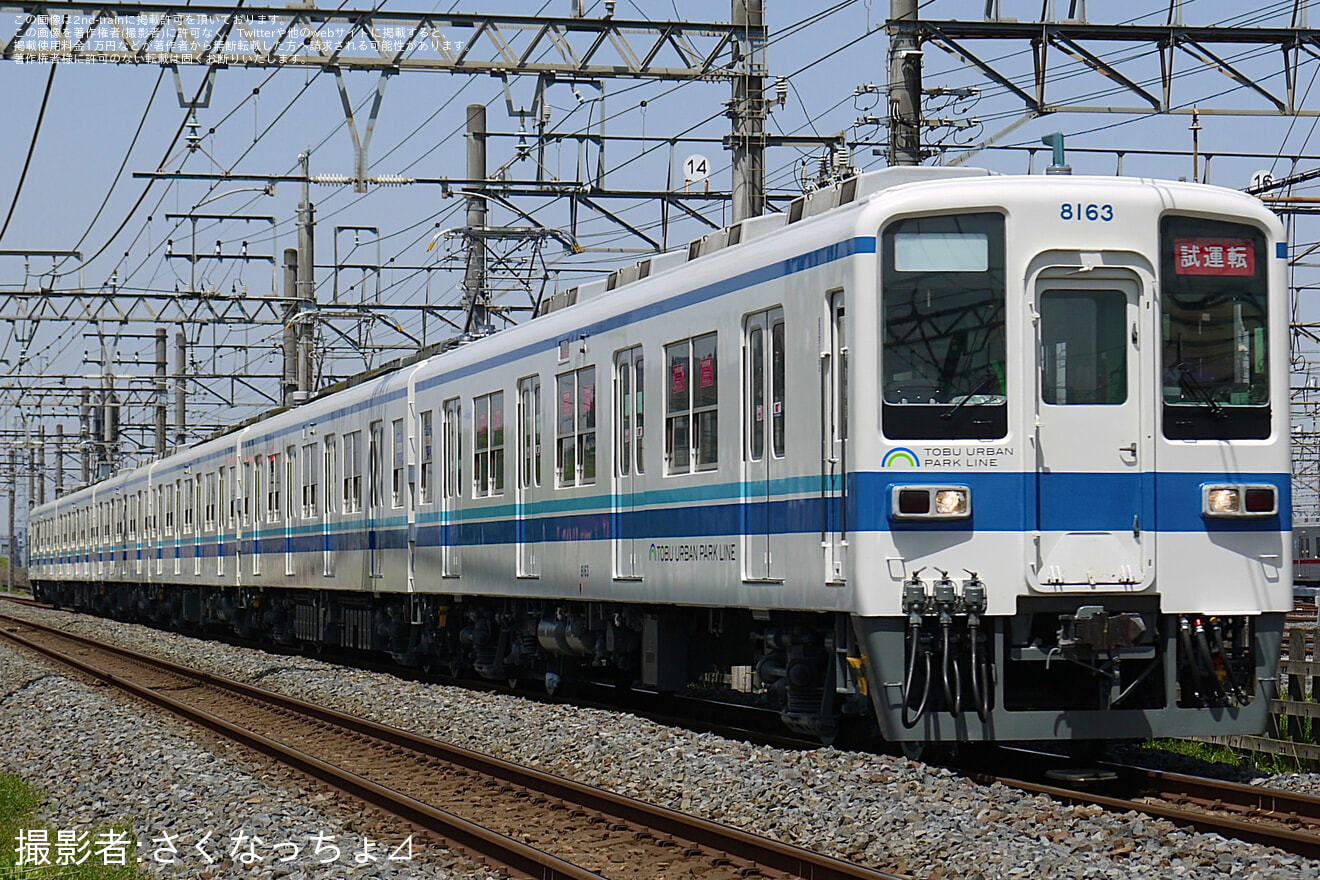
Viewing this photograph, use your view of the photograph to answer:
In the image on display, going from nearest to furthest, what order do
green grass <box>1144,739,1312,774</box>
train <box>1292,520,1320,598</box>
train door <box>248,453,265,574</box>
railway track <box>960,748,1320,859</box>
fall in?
railway track <box>960,748,1320,859</box> < green grass <box>1144,739,1312,774</box> < train door <box>248,453,265,574</box> < train <box>1292,520,1320,598</box>

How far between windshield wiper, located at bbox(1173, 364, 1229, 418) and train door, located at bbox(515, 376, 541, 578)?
6458mm

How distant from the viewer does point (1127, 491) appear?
970 centimetres

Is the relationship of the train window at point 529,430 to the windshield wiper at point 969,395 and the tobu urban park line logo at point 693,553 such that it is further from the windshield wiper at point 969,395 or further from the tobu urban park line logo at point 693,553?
the windshield wiper at point 969,395

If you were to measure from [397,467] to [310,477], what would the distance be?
4626 millimetres

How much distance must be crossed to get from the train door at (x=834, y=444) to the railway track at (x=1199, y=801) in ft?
4.52

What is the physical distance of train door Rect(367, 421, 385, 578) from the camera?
20.1m

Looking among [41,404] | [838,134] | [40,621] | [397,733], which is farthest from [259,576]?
[41,404]

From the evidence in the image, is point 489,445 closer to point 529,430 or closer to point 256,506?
point 529,430

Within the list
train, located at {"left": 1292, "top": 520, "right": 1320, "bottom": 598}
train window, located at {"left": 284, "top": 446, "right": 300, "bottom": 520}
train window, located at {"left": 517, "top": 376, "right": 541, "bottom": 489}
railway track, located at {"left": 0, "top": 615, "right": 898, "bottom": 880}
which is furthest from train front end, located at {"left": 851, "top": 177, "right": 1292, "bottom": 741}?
train, located at {"left": 1292, "top": 520, "right": 1320, "bottom": 598}

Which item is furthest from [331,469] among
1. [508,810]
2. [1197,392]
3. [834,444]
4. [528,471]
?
[1197,392]

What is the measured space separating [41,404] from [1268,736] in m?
44.0

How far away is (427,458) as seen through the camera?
726 inches

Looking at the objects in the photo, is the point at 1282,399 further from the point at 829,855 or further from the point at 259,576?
the point at 259,576

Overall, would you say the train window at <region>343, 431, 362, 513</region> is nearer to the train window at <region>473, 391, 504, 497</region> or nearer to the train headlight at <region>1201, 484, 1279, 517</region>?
the train window at <region>473, 391, 504, 497</region>
